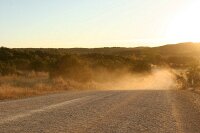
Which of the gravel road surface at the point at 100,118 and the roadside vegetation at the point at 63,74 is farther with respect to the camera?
the roadside vegetation at the point at 63,74

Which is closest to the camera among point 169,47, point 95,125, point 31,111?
point 95,125

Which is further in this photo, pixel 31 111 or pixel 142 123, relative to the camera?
pixel 31 111

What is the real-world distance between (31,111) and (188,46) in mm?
170180

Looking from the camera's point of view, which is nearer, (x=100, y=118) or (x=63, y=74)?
(x=100, y=118)

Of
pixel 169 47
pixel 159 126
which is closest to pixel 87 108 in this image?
pixel 159 126

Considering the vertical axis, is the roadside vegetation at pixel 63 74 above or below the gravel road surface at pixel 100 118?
below

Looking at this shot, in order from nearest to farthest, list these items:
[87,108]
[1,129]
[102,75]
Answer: [1,129]
[87,108]
[102,75]

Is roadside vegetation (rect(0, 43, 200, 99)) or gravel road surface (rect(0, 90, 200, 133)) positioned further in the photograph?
roadside vegetation (rect(0, 43, 200, 99))

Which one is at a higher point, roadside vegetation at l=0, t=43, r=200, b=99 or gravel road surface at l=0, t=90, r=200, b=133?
gravel road surface at l=0, t=90, r=200, b=133

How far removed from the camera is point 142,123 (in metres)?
12.3

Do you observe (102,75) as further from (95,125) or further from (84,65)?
(95,125)

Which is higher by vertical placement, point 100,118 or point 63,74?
point 100,118

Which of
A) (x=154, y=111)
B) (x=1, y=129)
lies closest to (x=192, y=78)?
(x=154, y=111)

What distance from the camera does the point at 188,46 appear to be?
180375 mm
